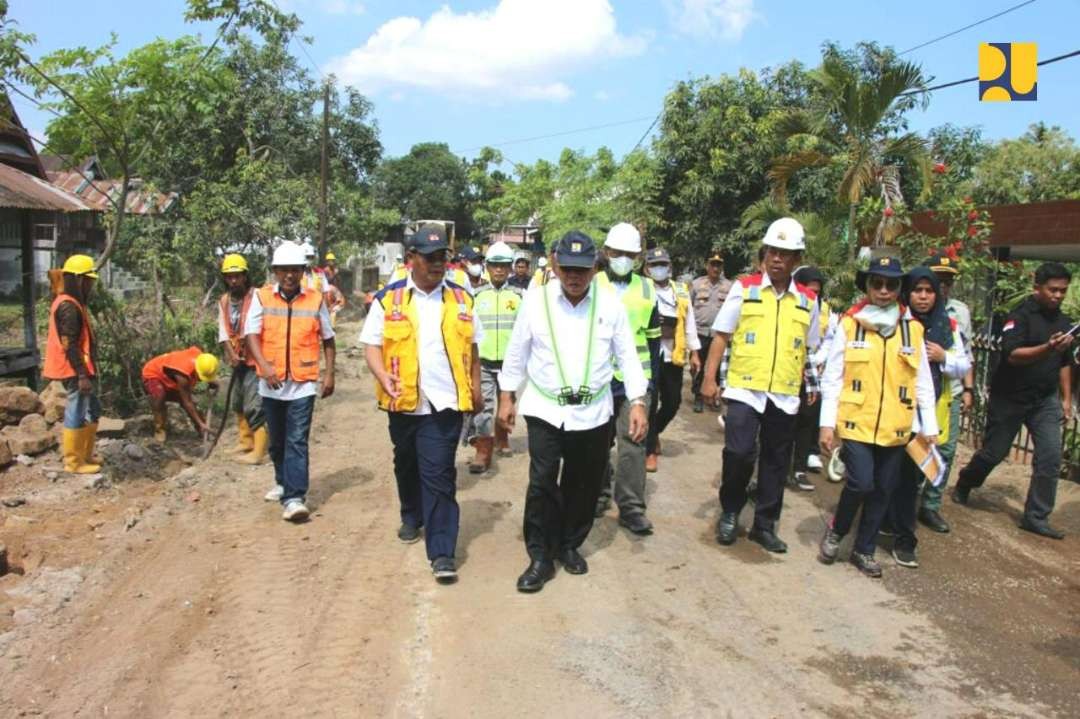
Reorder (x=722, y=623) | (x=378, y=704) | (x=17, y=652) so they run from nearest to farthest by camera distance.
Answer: (x=378, y=704) → (x=17, y=652) → (x=722, y=623)

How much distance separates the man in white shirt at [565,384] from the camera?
4.51 metres

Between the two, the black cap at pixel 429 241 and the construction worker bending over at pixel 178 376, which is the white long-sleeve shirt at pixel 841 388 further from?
the construction worker bending over at pixel 178 376

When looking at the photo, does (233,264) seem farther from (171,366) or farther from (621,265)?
(621,265)

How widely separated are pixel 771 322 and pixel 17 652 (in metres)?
4.32

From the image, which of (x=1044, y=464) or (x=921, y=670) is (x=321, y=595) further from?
(x=1044, y=464)

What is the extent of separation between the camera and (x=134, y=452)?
797cm

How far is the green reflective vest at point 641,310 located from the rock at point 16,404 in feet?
20.2

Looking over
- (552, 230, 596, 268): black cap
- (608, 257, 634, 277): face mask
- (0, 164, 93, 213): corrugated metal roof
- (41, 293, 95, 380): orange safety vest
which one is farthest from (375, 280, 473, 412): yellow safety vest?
(0, 164, 93, 213): corrugated metal roof

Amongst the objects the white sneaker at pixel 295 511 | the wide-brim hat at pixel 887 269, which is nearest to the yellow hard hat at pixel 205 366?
the white sneaker at pixel 295 511

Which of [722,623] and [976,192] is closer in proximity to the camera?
[722,623]

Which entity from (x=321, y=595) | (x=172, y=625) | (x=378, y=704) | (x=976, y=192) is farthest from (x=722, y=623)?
(x=976, y=192)

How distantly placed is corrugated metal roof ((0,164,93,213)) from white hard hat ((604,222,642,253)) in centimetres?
683

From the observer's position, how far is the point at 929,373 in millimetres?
5016

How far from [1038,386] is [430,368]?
4.30 metres
